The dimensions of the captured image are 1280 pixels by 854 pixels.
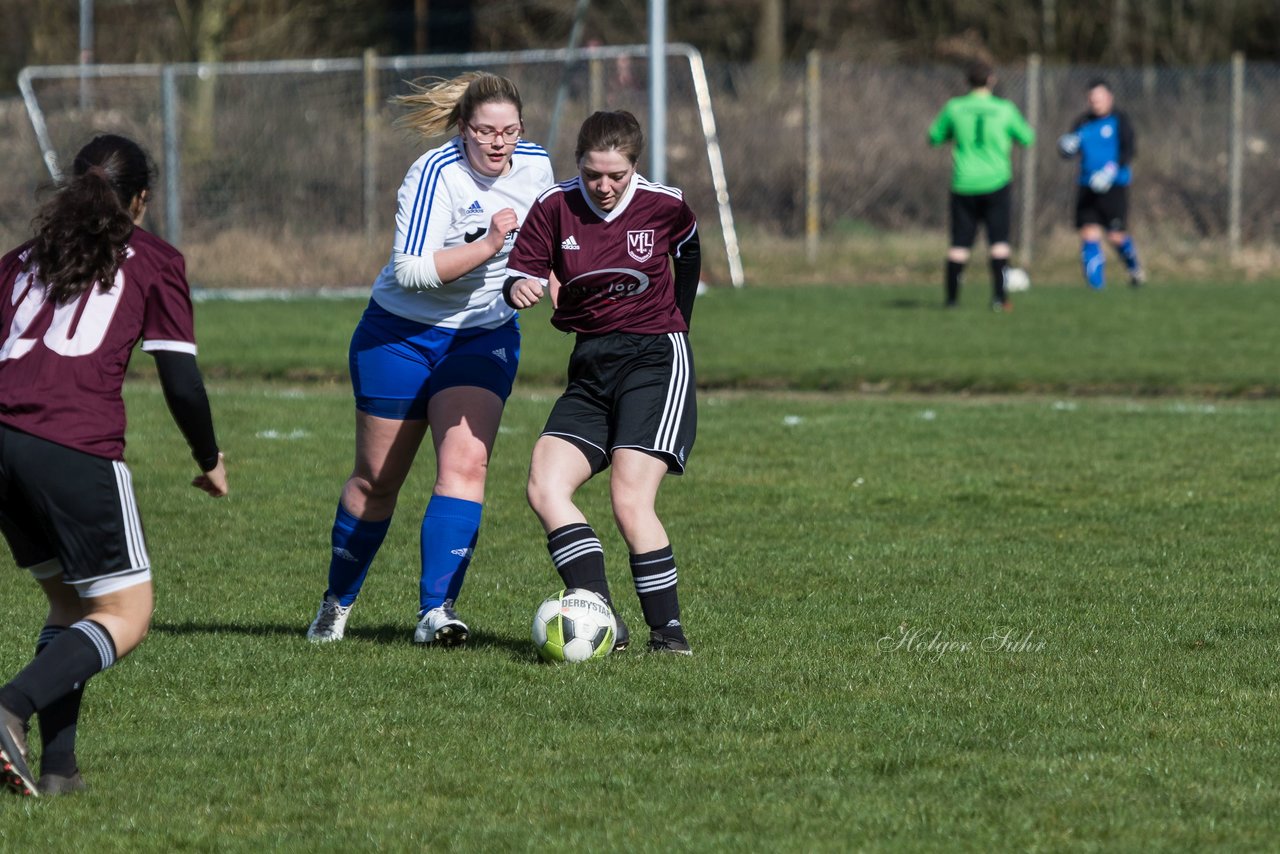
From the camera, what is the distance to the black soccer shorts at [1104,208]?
2003 centimetres

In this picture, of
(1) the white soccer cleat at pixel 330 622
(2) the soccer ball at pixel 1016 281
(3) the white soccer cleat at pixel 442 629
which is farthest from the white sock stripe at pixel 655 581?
(2) the soccer ball at pixel 1016 281

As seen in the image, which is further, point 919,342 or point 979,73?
point 979,73

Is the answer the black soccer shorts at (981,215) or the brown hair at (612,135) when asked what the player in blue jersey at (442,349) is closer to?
the brown hair at (612,135)

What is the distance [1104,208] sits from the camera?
2016 cm

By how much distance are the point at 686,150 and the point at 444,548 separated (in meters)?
16.7

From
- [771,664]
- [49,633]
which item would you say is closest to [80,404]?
[49,633]

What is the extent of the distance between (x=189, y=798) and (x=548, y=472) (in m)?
1.76

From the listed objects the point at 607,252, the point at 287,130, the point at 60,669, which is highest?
the point at 287,130

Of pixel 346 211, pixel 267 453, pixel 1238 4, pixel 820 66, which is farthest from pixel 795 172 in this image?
pixel 1238 4

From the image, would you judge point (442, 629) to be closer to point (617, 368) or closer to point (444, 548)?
point (444, 548)

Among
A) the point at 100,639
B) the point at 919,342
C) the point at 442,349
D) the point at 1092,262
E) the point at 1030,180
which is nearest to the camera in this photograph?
the point at 100,639

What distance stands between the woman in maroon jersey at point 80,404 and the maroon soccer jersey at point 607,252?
154 centimetres

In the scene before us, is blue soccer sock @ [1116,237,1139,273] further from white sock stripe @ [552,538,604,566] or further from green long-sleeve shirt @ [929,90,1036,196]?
white sock stripe @ [552,538,604,566]

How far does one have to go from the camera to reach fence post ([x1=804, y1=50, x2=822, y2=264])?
73.8 feet
